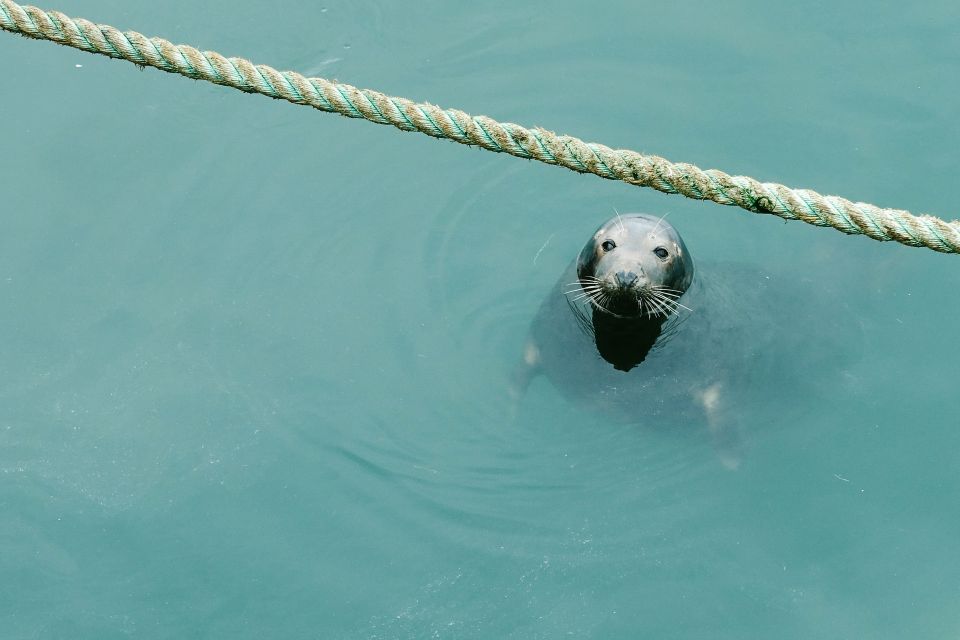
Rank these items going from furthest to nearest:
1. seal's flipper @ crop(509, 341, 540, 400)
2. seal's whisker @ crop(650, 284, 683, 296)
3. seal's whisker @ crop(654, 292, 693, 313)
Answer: seal's flipper @ crop(509, 341, 540, 400) → seal's whisker @ crop(654, 292, 693, 313) → seal's whisker @ crop(650, 284, 683, 296)

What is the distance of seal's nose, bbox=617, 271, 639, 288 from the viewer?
5242 millimetres

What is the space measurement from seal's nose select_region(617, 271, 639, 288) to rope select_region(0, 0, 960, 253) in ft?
4.75

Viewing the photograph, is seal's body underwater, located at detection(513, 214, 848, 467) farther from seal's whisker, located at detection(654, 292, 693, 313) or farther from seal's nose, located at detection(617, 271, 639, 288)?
seal's nose, located at detection(617, 271, 639, 288)

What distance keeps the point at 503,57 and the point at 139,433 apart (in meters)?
3.63

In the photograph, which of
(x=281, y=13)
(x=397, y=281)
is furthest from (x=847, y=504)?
(x=281, y=13)

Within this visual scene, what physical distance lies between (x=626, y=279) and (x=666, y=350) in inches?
37.7

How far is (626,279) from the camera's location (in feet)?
17.2

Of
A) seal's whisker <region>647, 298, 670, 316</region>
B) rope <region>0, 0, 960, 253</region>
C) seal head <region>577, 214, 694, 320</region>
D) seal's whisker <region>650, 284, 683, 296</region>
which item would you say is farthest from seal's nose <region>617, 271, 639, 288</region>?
rope <region>0, 0, 960, 253</region>

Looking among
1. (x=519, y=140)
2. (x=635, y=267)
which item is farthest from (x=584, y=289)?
(x=519, y=140)

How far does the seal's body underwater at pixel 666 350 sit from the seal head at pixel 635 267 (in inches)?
0.8

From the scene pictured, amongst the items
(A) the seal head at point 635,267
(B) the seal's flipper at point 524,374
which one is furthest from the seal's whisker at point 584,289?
(B) the seal's flipper at point 524,374

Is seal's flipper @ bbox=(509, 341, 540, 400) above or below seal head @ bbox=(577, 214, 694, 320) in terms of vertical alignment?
below

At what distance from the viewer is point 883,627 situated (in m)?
5.25

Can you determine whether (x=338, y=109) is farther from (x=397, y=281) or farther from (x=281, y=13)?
(x=281, y=13)
